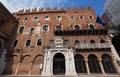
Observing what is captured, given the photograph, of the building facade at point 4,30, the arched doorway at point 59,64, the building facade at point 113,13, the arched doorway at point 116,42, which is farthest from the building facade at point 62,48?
the building facade at point 113,13

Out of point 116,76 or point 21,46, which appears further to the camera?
point 21,46

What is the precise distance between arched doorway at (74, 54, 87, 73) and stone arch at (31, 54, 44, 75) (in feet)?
13.6

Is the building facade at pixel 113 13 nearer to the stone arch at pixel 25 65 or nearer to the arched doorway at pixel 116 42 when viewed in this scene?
the arched doorway at pixel 116 42

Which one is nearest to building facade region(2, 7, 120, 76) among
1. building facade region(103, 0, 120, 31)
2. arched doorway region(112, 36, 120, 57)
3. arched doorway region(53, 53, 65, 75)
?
arched doorway region(53, 53, 65, 75)

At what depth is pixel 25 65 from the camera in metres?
13.6

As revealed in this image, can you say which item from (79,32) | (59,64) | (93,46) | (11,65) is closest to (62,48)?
(59,64)

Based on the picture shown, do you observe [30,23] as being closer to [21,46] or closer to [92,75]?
[21,46]

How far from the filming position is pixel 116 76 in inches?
449

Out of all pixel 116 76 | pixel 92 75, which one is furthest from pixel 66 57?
pixel 116 76

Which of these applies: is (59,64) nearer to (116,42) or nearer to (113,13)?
(116,42)

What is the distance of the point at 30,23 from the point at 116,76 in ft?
45.5

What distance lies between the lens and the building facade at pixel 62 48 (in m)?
12.9

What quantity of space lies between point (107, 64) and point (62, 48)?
18.5 ft

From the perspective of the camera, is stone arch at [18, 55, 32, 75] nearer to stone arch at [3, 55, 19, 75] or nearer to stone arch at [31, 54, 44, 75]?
stone arch at [31, 54, 44, 75]
